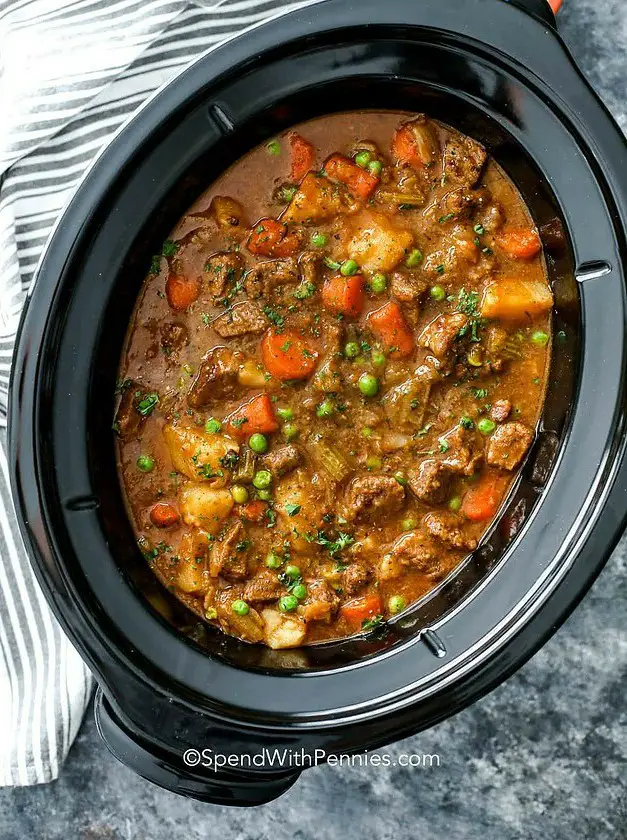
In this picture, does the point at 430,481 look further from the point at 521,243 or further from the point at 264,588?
the point at 521,243

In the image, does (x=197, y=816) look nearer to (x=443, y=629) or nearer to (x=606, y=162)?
(x=443, y=629)

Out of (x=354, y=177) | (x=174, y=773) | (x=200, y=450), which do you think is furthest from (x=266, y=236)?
(x=174, y=773)

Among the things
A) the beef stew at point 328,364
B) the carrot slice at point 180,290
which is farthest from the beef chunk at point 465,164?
the carrot slice at point 180,290

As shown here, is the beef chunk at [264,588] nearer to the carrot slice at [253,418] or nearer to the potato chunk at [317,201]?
the carrot slice at [253,418]

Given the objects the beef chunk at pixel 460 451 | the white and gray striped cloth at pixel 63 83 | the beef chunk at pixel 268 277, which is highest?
the white and gray striped cloth at pixel 63 83

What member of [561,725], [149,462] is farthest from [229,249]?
[561,725]

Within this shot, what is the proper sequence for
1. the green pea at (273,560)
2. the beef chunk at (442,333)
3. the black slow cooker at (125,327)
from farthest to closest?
the green pea at (273,560), the beef chunk at (442,333), the black slow cooker at (125,327)

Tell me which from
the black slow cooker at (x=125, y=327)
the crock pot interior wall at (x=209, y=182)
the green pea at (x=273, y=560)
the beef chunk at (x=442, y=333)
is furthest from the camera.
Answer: the green pea at (x=273, y=560)
